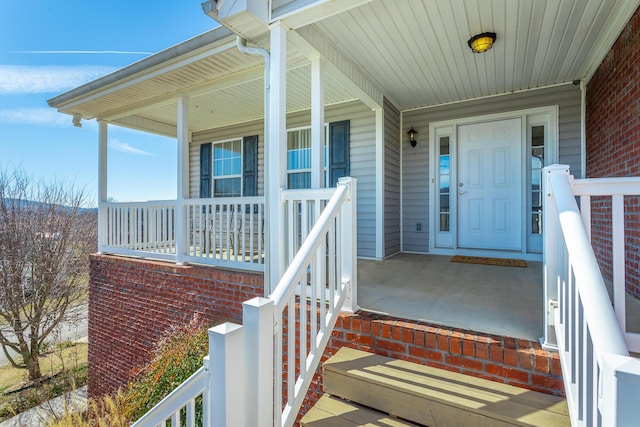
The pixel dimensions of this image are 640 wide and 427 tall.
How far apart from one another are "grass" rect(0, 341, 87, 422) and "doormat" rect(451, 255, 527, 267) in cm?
722

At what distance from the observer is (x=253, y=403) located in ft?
4.32

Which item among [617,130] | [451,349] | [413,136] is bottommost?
[451,349]

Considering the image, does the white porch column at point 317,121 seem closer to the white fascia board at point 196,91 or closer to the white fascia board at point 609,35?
the white fascia board at point 196,91

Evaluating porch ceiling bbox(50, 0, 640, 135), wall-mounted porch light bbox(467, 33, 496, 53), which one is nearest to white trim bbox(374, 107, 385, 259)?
porch ceiling bbox(50, 0, 640, 135)

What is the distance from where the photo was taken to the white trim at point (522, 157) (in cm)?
432

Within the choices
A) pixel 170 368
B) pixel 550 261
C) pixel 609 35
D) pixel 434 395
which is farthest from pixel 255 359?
pixel 609 35

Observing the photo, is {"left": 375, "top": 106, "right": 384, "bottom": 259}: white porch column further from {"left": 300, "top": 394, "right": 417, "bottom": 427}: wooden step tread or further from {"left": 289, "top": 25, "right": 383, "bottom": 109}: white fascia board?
{"left": 300, "top": 394, "right": 417, "bottom": 427}: wooden step tread

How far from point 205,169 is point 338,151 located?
326cm

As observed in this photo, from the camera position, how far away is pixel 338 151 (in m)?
5.20

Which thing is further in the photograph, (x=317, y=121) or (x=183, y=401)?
(x=317, y=121)

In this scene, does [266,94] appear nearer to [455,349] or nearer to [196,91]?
[196,91]

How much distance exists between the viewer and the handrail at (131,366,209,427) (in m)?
1.39

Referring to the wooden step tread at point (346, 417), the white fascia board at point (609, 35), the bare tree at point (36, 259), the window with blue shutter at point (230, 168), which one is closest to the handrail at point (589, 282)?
the wooden step tread at point (346, 417)

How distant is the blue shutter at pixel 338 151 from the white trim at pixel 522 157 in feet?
4.54
